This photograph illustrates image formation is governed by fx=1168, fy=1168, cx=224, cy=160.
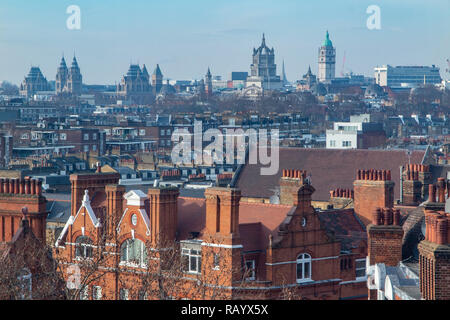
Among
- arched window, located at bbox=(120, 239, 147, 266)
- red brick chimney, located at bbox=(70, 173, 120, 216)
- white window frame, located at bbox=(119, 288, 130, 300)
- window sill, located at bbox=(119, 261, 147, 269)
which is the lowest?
white window frame, located at bbox=(119, 288, 130, 300)

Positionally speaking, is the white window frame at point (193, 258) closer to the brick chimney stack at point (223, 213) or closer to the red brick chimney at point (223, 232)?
the red brick chimney at point (223, 232)

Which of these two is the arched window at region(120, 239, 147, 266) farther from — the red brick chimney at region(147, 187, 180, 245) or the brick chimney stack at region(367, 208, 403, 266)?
the brick chimney stack at region(367, 208, 403, 266)

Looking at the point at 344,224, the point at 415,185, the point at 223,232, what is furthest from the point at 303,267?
the point at 415,185

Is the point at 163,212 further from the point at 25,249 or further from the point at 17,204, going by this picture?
the point at 25,249

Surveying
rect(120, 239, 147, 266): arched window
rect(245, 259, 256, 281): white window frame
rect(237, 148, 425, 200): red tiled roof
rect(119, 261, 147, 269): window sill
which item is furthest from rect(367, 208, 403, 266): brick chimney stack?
rect(237, 148, 425, 200): red tiled roof

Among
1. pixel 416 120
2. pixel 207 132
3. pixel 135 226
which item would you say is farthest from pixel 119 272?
pixel 416 120
